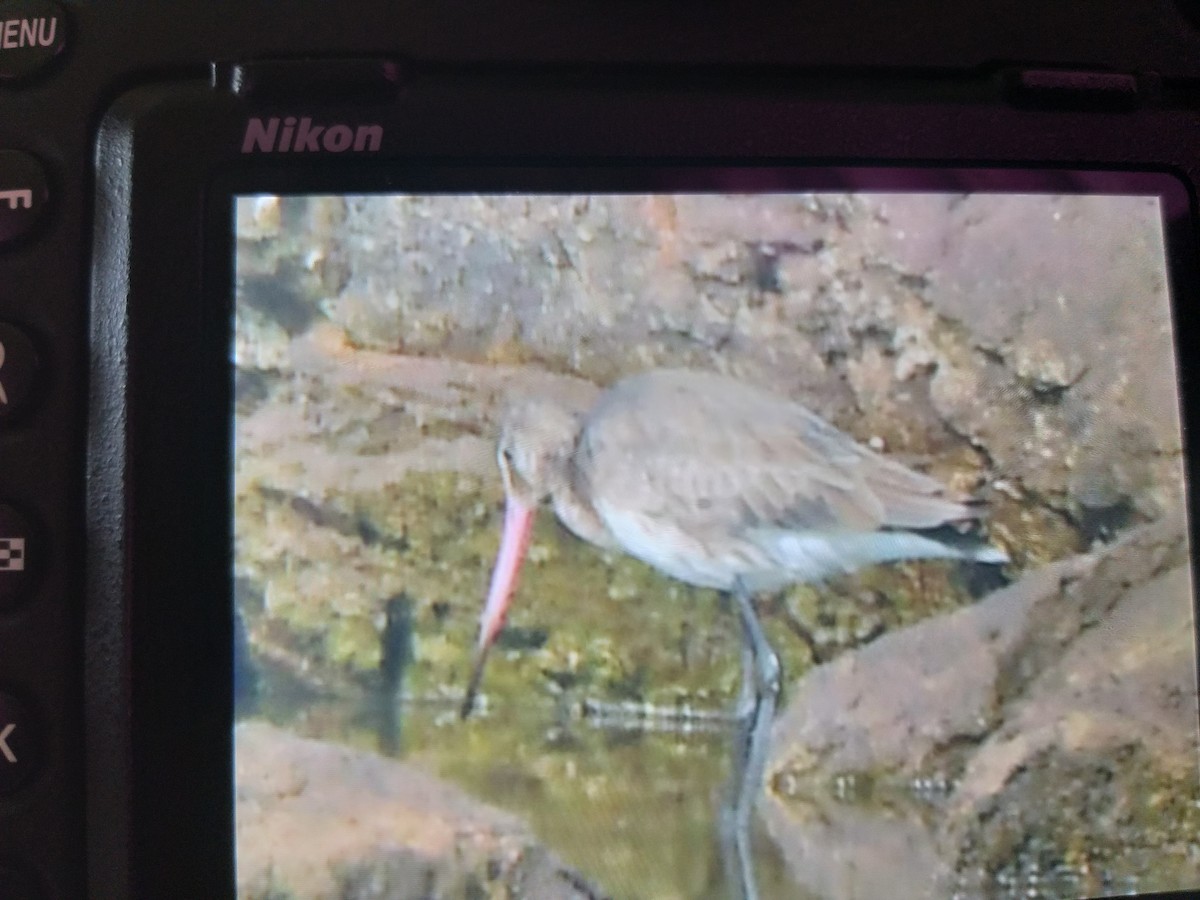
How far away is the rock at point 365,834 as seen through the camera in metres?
0.40

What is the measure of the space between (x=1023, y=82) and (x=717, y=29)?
12cm

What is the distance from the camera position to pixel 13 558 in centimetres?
40

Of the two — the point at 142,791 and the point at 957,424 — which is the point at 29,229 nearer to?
the point at 142,791

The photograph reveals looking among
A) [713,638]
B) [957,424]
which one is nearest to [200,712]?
[713,638]

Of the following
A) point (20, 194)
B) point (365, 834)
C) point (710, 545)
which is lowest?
point (365, 834)

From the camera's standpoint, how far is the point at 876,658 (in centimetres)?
41

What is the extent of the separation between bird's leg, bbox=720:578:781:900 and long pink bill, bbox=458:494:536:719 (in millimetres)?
84

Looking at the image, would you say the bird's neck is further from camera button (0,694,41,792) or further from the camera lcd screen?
camera button (0,694,41,792)

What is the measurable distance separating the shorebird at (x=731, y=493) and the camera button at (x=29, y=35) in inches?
9.0

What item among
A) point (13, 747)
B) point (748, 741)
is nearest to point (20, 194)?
point (13, 747)

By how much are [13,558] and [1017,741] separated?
1.25 feet

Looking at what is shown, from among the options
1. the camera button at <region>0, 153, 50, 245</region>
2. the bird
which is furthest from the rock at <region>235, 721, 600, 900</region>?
the camera button at <region>0, 153, 50, 245</region>

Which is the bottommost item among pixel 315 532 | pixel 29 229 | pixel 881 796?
pixel 881 796

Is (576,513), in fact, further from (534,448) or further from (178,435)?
(178,435)
